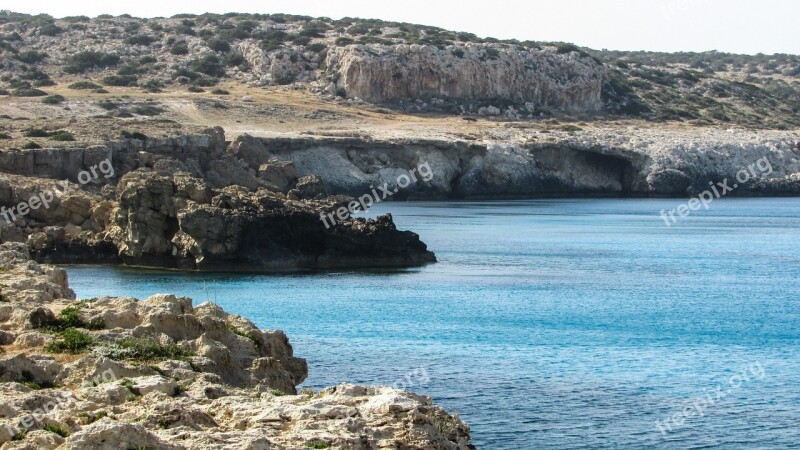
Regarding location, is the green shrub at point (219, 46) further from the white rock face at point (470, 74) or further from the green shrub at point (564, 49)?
the green shrub at point (564, 49)

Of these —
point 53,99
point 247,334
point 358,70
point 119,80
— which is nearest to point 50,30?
point 119,80

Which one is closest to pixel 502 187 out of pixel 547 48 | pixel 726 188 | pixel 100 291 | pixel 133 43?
pixel 726 188

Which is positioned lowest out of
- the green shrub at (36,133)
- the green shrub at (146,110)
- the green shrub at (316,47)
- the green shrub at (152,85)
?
the green shrub at (36,133)

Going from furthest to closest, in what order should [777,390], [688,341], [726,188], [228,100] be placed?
[726,188] → [228,100] → [688,341] → [777,390]

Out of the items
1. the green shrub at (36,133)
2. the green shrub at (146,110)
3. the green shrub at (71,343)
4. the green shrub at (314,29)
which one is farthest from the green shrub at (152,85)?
the green shrub at (71,343)

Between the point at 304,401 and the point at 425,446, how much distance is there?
5.64ft

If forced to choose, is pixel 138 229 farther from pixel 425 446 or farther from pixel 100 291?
pixel 425 446

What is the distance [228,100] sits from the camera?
3565 inches

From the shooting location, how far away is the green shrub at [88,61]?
101 m

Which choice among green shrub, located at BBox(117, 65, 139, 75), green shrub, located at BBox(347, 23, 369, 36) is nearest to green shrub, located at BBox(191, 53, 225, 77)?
green shrub, located at BBox(117, 65, 139, 75)

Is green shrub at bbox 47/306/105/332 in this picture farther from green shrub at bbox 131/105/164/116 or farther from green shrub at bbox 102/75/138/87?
green shrub at bbox 102/75/138/87

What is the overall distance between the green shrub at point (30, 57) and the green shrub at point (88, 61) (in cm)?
261

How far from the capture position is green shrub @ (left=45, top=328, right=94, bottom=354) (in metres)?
16.5

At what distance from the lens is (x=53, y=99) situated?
273ft
